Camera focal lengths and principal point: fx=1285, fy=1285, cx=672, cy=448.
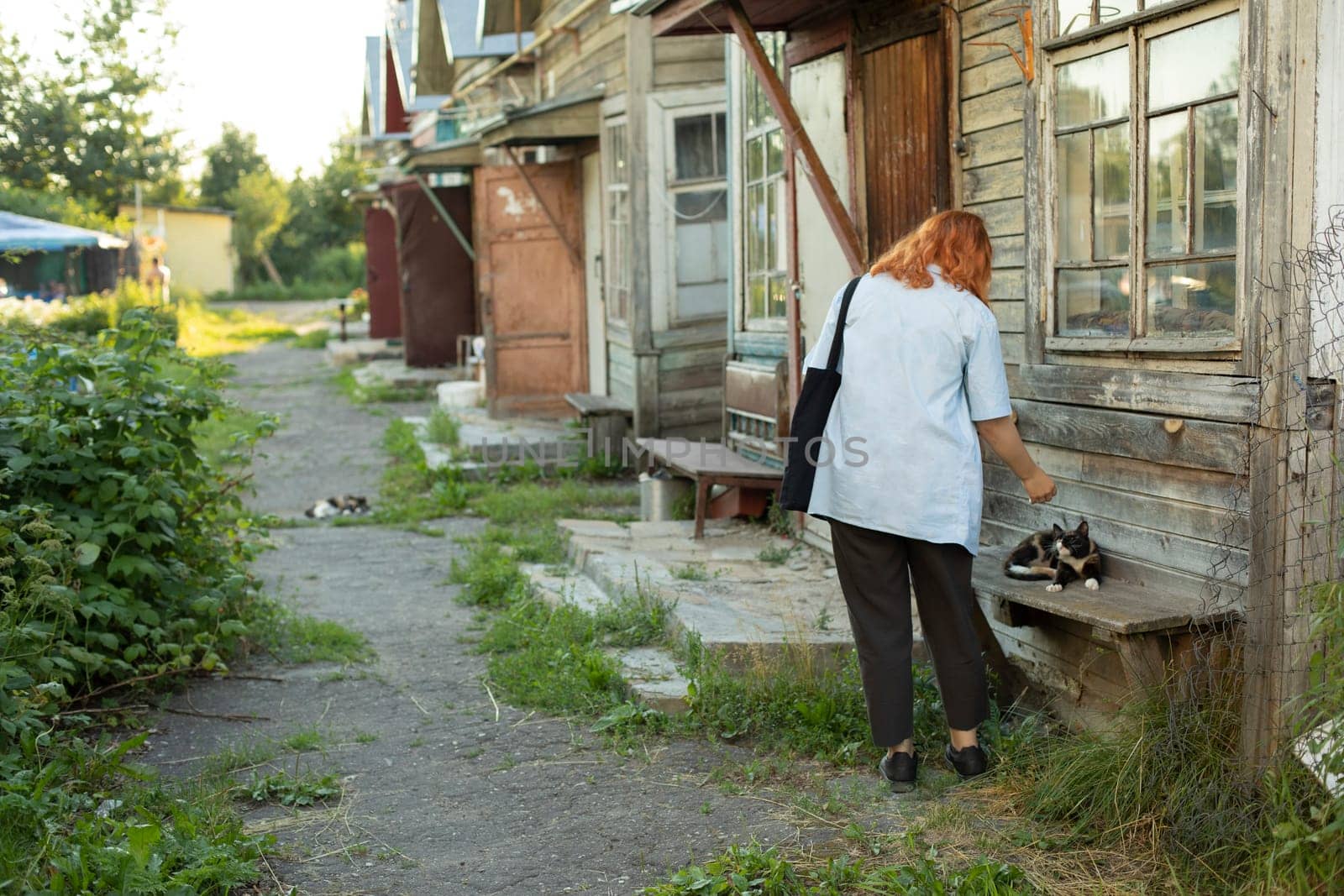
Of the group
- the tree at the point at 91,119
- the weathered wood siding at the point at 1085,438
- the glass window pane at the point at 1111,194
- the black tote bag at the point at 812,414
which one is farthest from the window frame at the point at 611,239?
the tree at the point at 91,119

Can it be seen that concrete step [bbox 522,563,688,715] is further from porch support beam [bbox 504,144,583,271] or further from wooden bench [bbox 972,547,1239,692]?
porch support beam [bbox 504,144,583,271]

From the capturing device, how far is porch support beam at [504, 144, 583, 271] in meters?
12.2

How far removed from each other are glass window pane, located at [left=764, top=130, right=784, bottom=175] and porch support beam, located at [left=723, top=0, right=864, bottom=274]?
1.64 meters

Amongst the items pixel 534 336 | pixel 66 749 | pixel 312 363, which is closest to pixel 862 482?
pixel 66 749

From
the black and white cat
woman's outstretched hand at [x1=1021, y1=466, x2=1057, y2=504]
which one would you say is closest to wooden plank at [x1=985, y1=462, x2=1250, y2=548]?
woman's outstretched hand at [x1=1021, y1=466, x2=1057, y2=504]

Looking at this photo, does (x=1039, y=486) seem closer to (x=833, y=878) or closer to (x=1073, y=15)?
(x=833, y=878)

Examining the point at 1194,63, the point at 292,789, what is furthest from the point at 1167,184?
the point at 292,789

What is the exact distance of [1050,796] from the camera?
3.70m

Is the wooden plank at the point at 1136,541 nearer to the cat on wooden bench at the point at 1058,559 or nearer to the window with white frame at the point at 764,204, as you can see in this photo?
the cat on wooden bench at the point at 1058,559

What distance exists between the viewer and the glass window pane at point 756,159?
8.09m

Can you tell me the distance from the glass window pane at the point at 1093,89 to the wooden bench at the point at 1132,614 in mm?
1555

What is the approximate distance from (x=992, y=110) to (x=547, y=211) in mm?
7871

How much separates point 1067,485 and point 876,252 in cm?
187

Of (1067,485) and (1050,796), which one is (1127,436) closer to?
(1067,485)
